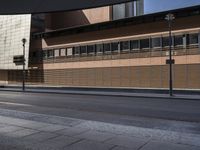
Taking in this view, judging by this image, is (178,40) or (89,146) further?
(178,40)

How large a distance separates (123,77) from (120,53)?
3.17 meters

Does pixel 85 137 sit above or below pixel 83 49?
below

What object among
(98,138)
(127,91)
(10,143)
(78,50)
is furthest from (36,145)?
(78,50)

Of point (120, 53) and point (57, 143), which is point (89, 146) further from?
point (120, 53)

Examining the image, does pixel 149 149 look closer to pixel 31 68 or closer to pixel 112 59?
pixel 112 59

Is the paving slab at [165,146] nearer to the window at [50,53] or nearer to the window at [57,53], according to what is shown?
the window at [57,53]

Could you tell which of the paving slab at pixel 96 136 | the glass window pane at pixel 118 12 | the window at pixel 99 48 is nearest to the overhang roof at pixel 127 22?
the window at pixel 99 48

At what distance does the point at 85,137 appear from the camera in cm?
810

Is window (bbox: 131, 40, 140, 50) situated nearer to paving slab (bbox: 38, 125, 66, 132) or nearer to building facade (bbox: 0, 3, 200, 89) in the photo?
building facade (bbox: 0, 3, 200, 89)

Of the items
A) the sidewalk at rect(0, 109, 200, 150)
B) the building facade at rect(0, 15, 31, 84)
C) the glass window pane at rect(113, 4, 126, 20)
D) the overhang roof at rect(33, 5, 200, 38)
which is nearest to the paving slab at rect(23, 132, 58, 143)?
the sidewalk at rect(0, 109, 200, 150)

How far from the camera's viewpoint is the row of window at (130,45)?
33875mm

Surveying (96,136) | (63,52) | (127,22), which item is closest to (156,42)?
(127,22)

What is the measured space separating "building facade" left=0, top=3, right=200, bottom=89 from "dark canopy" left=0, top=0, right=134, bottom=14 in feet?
91.6

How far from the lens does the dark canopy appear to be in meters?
7.00
